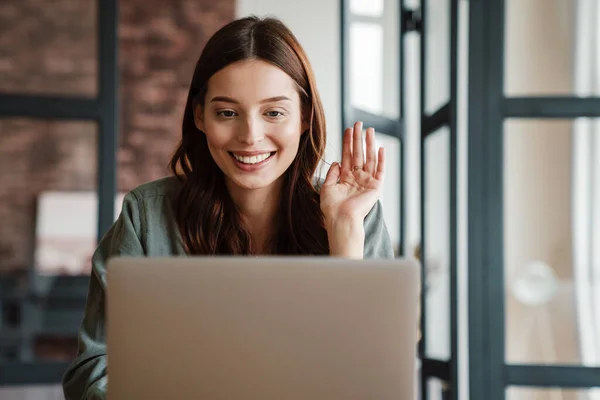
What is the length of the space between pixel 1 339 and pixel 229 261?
4.83m

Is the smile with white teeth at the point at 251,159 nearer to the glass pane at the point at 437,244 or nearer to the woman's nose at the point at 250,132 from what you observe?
the woman's nose at the point at 250,132

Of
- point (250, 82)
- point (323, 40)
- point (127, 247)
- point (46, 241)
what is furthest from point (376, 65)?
point (46, 241)

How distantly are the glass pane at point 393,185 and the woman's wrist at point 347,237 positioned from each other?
1.68 metres

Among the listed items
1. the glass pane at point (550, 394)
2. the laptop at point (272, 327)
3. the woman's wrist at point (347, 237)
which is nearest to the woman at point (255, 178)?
the woman's wrist at point (347, 237)

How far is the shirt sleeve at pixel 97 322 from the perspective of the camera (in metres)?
1.17

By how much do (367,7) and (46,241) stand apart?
323 cm

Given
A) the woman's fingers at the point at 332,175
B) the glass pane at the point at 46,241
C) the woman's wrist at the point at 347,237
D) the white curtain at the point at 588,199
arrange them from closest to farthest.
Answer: the woman's wrist at the point at 347,237 → the woman's fingers at the point at 332,175 → the white curtain at the point at 588,199 → the glass pane at the point at 46,241

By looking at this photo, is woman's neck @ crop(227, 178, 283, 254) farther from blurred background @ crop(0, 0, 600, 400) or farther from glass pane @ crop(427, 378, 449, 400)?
glass pane @ crop(427, 378, 449, 400)

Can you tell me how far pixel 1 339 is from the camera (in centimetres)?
509

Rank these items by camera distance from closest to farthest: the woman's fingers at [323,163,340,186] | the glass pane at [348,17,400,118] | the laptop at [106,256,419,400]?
the laptop at [106,256,419,400] → the woman's fingers at [323,163,340,186] → the glass pane at [348,17,400,118]

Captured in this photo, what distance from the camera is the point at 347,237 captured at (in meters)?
1.37

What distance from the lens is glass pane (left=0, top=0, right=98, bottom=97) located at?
2732mm

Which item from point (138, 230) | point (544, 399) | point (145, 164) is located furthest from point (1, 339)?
point (138, 230)

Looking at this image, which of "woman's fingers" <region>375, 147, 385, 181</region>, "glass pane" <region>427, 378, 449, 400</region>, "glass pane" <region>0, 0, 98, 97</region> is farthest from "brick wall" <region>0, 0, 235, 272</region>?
"woman's fingers" <region>375, 147, 385, 181</region>
